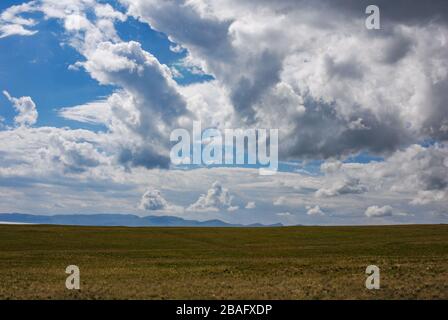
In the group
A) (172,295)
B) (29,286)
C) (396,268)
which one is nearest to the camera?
(172,295)

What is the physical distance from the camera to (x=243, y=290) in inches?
1105

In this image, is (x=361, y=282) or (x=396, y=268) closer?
(x=361, y=282)

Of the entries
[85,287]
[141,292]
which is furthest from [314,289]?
[85,287]

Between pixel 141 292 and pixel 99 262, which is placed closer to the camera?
pixel 141 292

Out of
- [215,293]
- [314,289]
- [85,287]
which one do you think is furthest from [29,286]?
[314,289]

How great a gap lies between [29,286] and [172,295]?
1110 cm
